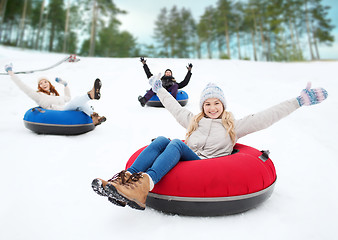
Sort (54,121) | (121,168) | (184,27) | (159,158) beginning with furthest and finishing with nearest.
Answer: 1. (184,27)
2. (54,121)
3. (121,168)
4. (159,158)

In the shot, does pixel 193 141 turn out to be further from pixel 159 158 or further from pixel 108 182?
pixel 108 182

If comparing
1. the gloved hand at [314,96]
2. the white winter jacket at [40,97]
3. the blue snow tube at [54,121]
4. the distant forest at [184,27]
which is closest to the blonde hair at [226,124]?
the gloved hand at [314,96]

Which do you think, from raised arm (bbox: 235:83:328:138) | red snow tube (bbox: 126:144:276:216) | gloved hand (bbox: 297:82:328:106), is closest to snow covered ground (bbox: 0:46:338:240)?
red snow tube (bbox: 126:144:276:216)

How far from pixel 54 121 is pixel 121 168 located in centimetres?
163

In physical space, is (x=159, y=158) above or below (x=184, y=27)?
below

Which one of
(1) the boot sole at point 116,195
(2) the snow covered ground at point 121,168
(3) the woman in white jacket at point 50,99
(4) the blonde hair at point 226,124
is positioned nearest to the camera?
(1) the boot sole at point 116,195

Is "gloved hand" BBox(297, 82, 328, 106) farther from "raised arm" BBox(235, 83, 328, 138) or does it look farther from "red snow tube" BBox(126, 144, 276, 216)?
"red snow tube" BBox(126, 144, 276, 216)

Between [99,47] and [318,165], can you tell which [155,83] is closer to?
[318,165]

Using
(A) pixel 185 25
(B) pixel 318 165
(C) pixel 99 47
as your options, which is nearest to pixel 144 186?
(B) pixel 318 165

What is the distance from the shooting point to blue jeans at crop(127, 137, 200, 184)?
5.54 ft

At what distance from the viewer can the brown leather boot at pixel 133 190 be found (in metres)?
1.48

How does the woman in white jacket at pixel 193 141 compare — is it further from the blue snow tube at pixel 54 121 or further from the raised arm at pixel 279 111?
the blue snow tube at pixel 54 121

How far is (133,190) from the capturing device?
1522 millimetres

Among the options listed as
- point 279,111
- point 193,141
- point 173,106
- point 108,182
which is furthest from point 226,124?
point 108,182
